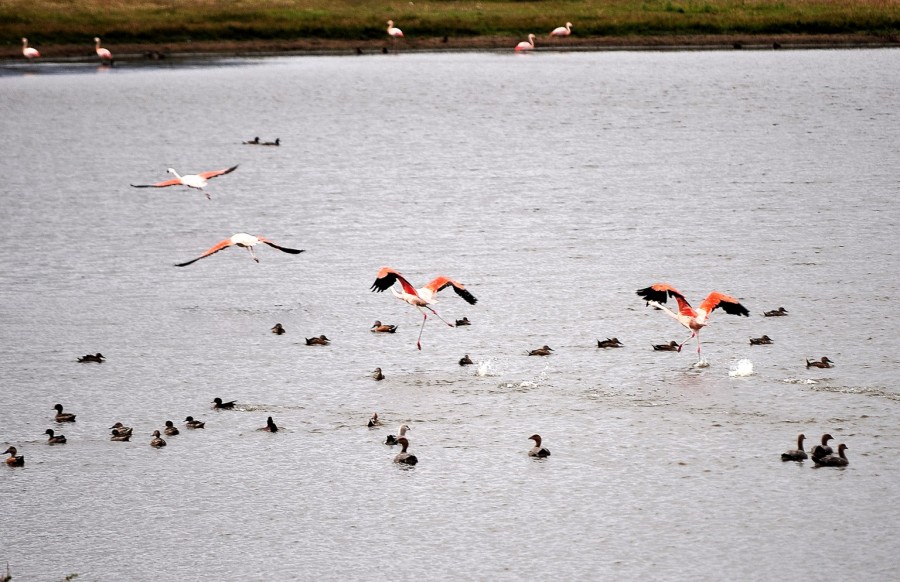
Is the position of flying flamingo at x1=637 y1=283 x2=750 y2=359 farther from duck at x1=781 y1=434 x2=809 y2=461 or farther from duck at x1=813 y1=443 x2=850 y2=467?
duck at x1=813 y1=443 x2=850 y2=467

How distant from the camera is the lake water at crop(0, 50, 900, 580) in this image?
13539 millimetres

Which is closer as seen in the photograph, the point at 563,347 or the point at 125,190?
the point at 563,347

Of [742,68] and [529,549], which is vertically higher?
[742,68]

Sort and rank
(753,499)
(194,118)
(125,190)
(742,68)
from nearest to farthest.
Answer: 1. (753,499)
2. (125,190)
3. (194,118)
4. (742,68)

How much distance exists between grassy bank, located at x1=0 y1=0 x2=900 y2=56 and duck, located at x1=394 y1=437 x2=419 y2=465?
50.4 metres

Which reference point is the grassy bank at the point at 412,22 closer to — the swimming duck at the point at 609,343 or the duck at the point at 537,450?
the swimming duck at the point at 609,343

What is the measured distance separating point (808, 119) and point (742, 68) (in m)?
16.6

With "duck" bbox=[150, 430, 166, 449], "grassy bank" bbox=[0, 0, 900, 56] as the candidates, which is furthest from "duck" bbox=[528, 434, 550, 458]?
"grassy bank" bbox=[0, 0, 900, 56]

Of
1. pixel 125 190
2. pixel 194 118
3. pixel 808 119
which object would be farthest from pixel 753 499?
pixel 194 118

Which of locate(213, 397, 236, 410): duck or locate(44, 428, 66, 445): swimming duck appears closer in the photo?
locate(44, 428, 66, 445): swimming duck

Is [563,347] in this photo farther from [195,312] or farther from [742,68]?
[742,68]

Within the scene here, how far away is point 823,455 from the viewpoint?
14750 millimetres

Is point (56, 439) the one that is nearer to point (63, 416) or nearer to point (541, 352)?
point (63, 416)

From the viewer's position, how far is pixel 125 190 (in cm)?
3600
